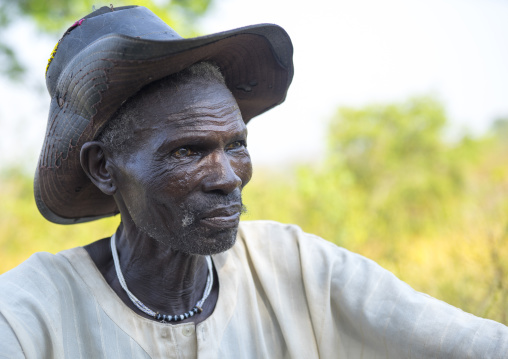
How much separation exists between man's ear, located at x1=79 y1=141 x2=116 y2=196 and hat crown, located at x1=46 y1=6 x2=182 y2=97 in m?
0.34

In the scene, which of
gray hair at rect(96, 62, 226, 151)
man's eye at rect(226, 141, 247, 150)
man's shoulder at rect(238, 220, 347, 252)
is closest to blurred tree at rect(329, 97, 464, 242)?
man's shoulder at rect(238, 220, 347, 252)

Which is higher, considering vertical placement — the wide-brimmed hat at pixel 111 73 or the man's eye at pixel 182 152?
the wide-brimmed hat at pixel 111 73

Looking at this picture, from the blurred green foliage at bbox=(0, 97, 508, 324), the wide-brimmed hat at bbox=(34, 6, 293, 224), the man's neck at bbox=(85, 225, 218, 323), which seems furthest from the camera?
the blurred green foliage at bbox=(0, 97, 508, 324)

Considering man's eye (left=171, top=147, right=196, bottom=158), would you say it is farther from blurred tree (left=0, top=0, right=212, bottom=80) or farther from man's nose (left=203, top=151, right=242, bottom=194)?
blurred tree (left=0, top=0, right=212, bottom=80)

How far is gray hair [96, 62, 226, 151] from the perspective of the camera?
179cm

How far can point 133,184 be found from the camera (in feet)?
6.00

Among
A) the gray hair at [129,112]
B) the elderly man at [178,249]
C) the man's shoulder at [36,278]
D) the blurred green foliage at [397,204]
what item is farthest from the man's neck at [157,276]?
the blurred green foliage at [397,204]

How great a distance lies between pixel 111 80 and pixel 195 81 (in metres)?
0.29

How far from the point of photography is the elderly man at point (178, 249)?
5.70 feet

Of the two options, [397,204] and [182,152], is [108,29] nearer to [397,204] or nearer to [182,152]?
[182,152]

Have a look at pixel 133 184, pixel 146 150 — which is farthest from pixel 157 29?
pixel 133 184

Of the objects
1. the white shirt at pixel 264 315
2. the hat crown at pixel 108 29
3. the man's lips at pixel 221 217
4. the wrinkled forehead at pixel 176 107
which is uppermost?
the hat crown at pixel 108 29

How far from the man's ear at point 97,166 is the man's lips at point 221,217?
41 centimetres

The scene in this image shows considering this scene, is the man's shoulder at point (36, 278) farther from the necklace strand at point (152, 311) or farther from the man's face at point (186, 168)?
the man's face at point (186, 168)
